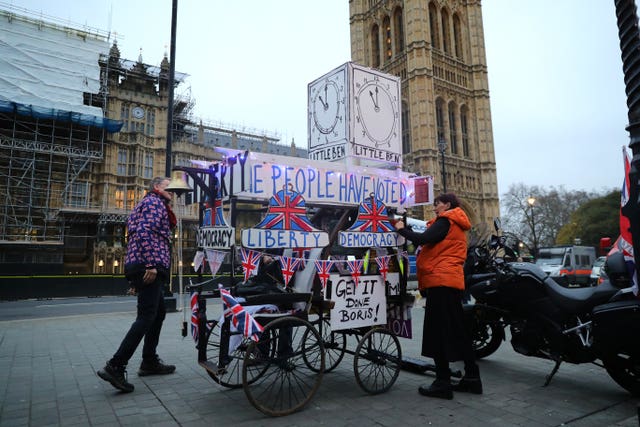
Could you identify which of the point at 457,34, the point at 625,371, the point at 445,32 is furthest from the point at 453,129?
the point at 625,371

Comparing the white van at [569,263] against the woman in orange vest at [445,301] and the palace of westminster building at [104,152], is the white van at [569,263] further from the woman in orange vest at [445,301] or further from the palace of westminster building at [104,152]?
the woman in orange vest at [445,301]

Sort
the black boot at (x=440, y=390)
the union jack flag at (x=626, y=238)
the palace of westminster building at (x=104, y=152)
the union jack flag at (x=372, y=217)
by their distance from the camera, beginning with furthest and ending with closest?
the palace of westminster building at (x=104, y=152)
the union jack flag at (x=372, y=217)
the black boot at (x=440, y=390)
the union jack flag at (x=626, y=238)

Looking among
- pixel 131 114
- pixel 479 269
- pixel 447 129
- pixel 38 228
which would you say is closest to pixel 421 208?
pixel 447 129

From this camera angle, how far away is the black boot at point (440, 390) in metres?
4.23

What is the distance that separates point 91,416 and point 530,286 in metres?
5.03

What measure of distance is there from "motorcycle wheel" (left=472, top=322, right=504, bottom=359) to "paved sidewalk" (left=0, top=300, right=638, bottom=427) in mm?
202

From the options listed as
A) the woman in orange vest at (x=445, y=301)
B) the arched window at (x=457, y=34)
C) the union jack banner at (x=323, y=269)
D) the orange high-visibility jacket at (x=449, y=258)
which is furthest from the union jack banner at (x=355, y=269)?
the arched window at (x=457, y=34)

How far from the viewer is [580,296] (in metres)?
4.67

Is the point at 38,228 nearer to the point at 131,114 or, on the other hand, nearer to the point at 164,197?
the point at 131,114

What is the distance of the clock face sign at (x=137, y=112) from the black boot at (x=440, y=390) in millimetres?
41690

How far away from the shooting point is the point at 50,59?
33594 millimetres

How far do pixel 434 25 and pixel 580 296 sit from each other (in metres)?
71.5

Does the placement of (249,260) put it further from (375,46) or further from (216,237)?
(375,46)

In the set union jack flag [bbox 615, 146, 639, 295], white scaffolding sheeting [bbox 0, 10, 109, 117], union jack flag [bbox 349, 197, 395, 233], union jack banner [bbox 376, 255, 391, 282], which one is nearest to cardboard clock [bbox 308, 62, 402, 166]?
union jack flag [bbox 349, 197, 395, 233]
